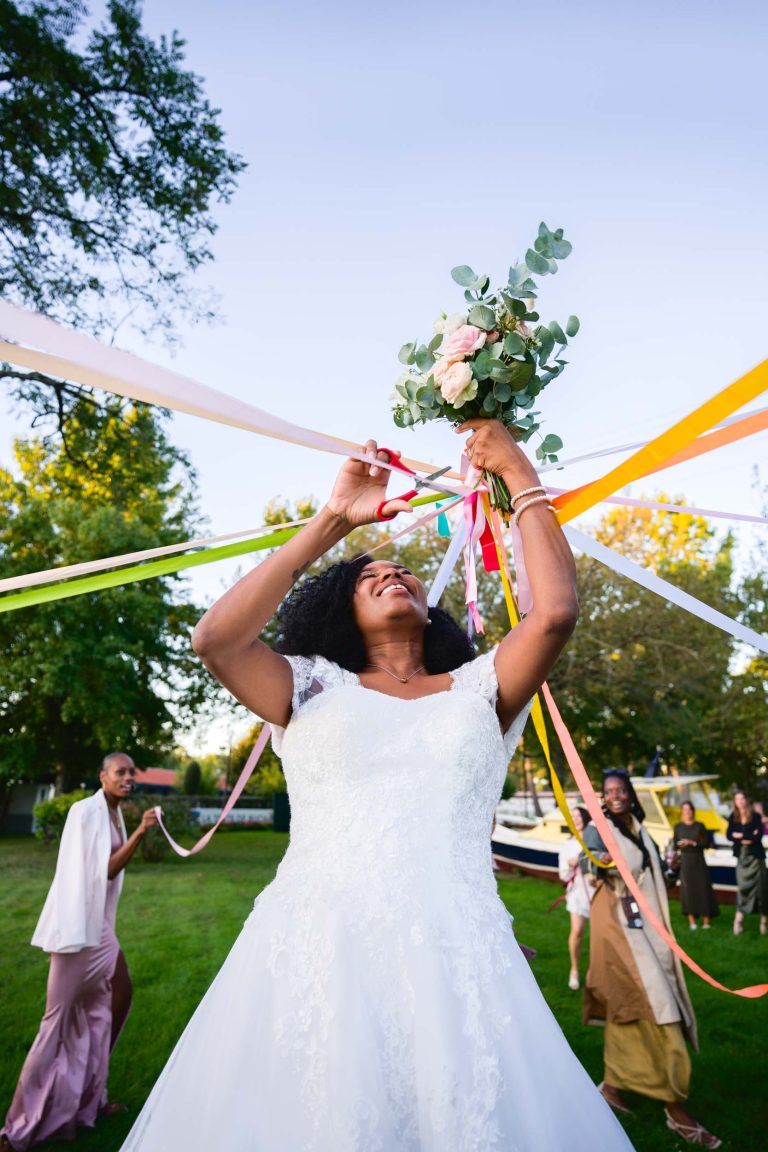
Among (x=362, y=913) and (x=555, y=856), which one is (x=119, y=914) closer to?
(x=555, y=856)

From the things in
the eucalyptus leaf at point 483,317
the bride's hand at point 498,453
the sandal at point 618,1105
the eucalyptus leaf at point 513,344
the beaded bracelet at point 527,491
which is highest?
the eucalyptus leaf at point 483,317

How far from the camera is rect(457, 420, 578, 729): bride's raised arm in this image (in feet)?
7.06

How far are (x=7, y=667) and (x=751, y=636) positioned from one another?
2134cm

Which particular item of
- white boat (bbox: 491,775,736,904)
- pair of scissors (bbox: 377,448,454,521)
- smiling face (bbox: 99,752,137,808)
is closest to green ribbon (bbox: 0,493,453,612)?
pair of scissors (bbox: 377,448,454,521)

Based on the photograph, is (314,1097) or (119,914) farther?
(119,914)

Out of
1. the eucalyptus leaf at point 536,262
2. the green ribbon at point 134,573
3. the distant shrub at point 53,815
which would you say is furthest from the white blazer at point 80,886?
the distant shrub at point 53,815

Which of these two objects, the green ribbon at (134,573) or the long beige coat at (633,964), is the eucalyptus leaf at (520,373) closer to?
the green ribbon at (134,573)

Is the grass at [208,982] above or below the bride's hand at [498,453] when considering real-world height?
below

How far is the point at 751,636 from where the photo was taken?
2500mm

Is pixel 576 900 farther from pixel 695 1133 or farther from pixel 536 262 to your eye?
pixel 536 262

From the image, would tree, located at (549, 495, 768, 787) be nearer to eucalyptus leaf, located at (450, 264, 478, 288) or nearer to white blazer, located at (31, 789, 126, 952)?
white blazer, located at (31, 789, 126, 952)

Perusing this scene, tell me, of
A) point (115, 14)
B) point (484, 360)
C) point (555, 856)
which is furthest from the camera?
point (555, 856)

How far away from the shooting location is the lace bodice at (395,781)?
1.97m

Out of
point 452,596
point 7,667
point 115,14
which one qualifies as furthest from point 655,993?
point 7,667
